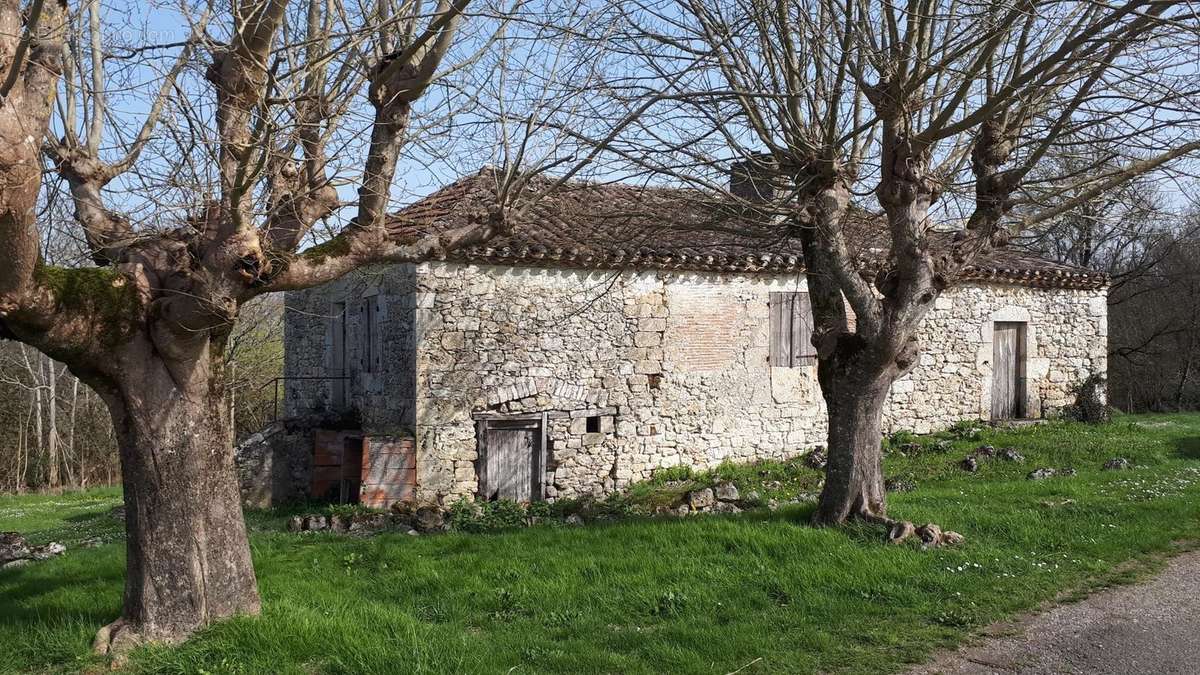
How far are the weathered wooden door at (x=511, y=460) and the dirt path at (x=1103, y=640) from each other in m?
6.48

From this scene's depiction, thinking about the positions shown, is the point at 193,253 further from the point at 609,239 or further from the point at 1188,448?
the point at 1188,448

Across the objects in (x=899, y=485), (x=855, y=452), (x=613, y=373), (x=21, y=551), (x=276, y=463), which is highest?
(x=613, y=373)

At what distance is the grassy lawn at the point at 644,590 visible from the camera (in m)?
4.82

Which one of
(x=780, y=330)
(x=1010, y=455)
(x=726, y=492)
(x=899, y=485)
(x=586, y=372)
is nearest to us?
(x=726, y=492)

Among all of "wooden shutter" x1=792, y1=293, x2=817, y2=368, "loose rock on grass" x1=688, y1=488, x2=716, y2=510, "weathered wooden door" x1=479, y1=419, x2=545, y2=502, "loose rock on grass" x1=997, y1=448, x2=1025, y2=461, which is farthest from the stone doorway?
"loose rock on grass" x1=997, y1=448, x2=1025, y2=461

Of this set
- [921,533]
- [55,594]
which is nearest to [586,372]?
[921,533]

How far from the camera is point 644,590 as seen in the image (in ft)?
19.4

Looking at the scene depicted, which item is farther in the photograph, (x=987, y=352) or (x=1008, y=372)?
(x=1008, y=372)

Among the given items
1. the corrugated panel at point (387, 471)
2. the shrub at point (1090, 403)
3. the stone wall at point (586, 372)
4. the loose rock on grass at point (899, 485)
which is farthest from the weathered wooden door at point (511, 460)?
the shrub at point (1090, 403)

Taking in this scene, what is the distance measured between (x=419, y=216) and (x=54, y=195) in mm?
2341

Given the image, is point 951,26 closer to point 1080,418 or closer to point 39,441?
point 1080,418

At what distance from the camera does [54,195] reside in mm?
5453

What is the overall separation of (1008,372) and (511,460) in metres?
9.41

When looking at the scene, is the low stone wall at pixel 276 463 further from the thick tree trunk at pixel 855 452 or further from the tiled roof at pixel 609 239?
the thick tree trunk at pixel 855 452
